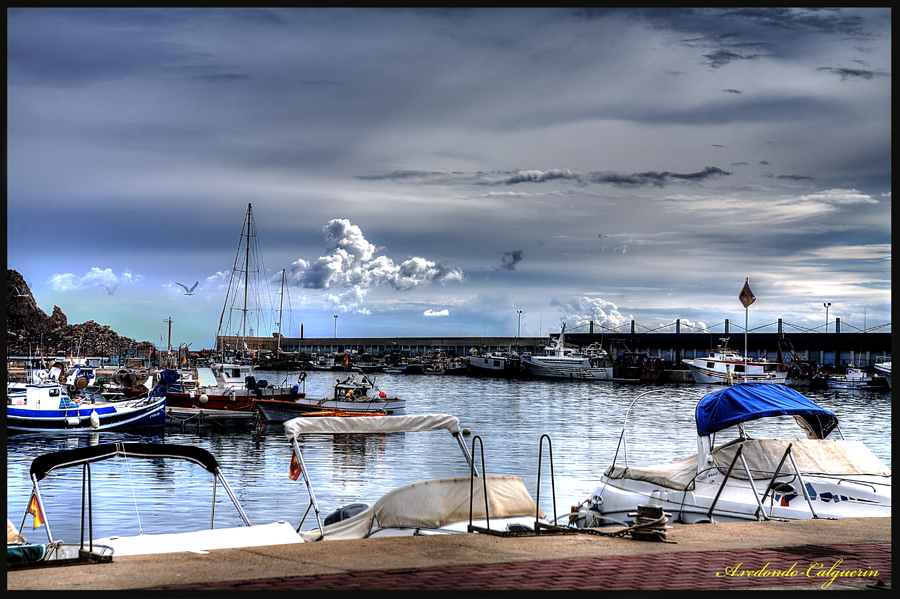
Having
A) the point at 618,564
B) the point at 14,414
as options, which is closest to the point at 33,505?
the point at 618,564

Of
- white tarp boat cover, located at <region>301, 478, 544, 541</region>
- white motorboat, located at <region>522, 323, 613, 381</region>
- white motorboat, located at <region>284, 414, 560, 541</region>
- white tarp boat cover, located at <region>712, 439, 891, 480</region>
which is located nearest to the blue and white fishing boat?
white motorboat, located at <region>284, 414, 560, 541</region>

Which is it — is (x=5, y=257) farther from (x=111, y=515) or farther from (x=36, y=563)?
(x=111, y=515)

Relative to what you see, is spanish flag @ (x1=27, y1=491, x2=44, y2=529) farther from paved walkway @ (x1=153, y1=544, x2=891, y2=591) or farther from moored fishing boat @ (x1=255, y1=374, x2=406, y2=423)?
moored fishing boat @ (x1=255, y1=374, x2=406, y2=423)

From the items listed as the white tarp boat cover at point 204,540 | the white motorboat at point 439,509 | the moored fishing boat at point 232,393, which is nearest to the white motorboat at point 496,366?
the moored fishing boat at point 232,393

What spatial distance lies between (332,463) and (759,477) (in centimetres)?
2406

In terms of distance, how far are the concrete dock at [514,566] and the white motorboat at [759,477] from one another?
223 inches

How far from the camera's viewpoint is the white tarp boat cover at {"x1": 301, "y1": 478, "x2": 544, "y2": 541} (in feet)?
47.5

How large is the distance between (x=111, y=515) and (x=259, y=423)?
2832 cm

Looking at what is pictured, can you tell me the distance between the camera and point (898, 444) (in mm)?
6969

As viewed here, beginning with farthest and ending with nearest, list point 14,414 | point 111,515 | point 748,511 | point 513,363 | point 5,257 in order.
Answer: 1. point 513,363
2. point 14,414
3. point 111,515
4. point 748,511
5. point 5,257

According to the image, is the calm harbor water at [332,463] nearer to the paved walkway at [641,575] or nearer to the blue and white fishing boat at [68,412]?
the blue and white fishing boat at [68,412]

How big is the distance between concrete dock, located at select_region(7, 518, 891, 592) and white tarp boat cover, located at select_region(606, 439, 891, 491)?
6.52 meters

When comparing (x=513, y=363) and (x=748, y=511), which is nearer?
(x=748, y=511)

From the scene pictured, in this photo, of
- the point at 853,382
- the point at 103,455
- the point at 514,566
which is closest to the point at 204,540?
the point at 103,455
